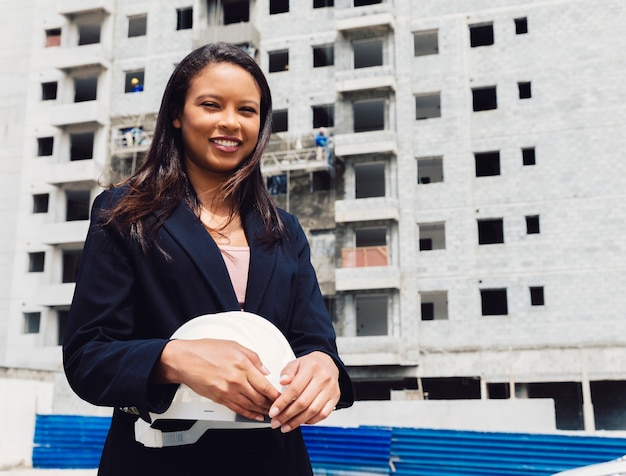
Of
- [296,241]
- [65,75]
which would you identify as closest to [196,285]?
[296,241]

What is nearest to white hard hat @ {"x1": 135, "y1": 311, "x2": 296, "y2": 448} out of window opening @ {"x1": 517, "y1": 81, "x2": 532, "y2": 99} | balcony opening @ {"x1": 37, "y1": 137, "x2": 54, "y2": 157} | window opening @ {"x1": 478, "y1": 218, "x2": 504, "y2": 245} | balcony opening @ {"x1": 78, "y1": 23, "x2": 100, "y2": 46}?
window opening @ {"x1": 478, "y1": 218, "x2": 504, "y2": 245}

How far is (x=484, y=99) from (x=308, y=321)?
3197 cm

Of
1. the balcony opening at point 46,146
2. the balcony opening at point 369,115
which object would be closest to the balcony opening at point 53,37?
the balcony opening at point 46,146

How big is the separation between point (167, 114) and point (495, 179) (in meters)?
29.5

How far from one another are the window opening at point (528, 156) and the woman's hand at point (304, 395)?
3021 centimetres

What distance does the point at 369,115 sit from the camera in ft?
113

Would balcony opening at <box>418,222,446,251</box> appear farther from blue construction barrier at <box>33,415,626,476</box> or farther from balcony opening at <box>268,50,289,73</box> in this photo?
blue construction barrier at <box>33,415,626,476</box>

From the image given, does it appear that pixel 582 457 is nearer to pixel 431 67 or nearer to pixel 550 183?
pixel 550 183

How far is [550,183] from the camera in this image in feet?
97.1

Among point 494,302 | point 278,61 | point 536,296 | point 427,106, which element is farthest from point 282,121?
point 536,296

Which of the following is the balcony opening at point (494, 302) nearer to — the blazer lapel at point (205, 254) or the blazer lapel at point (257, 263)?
the blazer lapel at point (257, 263)

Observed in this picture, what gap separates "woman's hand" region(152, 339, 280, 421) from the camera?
1386mm

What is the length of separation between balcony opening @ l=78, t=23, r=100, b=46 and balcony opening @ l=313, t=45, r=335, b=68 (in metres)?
11.1

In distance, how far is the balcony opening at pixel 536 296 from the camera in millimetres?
29141
